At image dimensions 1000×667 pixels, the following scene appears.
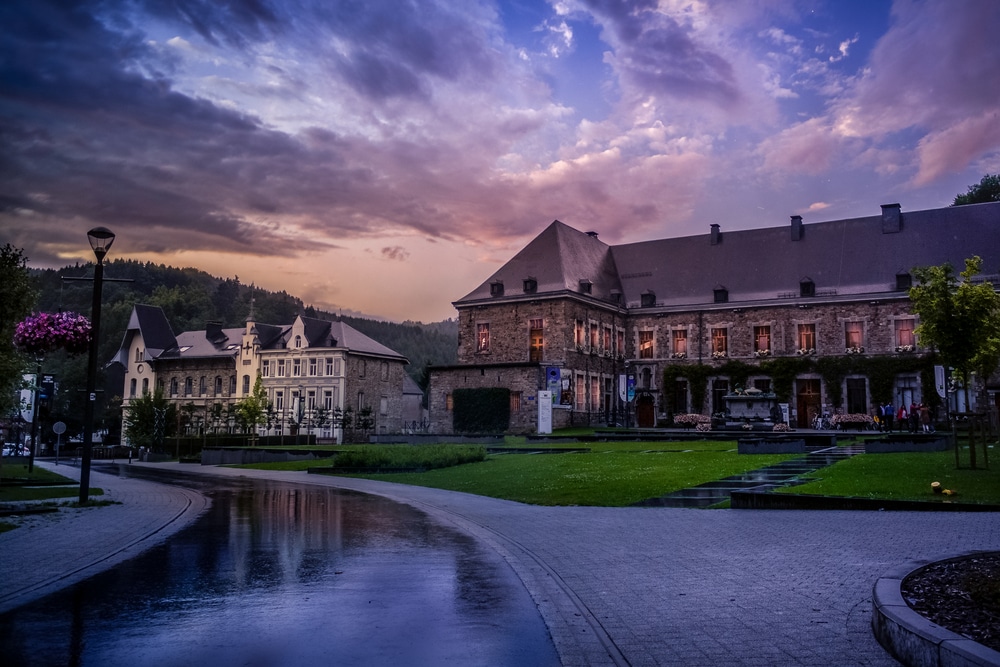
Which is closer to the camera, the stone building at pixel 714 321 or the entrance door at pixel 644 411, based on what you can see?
the stone building at pixel 714 321

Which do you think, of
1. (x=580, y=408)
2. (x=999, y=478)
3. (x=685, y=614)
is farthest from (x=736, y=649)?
Result: (x=580, y=408)

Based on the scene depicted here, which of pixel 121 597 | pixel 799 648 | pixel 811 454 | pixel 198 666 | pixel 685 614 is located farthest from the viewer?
pixel 811 454

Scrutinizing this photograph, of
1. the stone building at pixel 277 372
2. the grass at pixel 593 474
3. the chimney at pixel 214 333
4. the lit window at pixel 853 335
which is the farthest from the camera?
the chimney at pixel 214 333

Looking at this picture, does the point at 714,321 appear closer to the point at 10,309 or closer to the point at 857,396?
the point at 857,396

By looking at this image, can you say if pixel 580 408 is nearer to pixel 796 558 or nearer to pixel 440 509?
pixel 440 509

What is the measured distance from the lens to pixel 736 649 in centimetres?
607

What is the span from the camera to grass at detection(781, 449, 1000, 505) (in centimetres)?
1588

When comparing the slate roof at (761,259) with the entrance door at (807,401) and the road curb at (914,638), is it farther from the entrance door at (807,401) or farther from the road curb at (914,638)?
the road curb at (914,638)

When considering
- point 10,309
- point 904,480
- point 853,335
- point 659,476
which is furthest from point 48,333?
point 853,335

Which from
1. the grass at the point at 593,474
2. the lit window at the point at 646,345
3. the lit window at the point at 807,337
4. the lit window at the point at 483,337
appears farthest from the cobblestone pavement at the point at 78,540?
the lit window at the point at 807,337

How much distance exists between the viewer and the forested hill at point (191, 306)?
12025 centimetres

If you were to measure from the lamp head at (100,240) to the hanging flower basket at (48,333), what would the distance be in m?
3.98

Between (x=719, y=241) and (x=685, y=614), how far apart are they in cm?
6032

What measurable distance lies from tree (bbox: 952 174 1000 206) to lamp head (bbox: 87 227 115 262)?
71.9 meters
